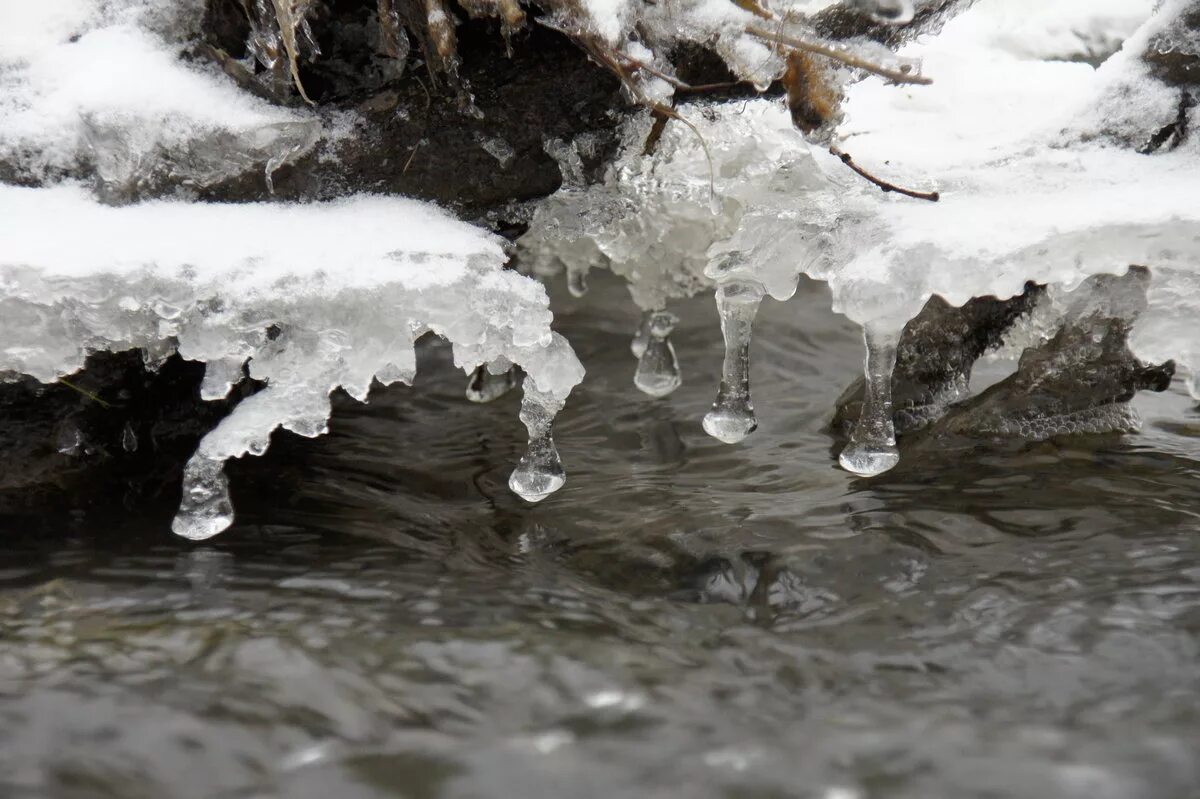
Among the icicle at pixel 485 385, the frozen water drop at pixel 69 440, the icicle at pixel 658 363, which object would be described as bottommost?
the frozen water drop at pixel 69 440

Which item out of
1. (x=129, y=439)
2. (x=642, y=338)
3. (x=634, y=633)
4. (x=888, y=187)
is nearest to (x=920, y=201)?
(x=888, y=187)

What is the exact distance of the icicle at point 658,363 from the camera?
392cm

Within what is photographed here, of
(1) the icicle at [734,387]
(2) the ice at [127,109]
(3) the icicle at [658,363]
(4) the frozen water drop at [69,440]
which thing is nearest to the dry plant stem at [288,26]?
(2) the ice at [127,109]

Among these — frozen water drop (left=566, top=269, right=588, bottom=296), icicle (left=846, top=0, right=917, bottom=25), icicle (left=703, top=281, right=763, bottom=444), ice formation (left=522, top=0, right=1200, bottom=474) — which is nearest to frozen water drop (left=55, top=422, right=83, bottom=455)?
ice formation (left=522, top=0, right=1200, bottom=474)

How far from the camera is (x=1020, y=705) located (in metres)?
1.94

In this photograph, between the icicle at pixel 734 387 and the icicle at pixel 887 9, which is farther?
the icicle at pixel 734 387

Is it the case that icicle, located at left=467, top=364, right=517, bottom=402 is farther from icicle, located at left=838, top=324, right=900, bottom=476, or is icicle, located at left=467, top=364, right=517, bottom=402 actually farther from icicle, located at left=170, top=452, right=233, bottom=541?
icicle, located at left=838, top=324, right=900, bottom=476

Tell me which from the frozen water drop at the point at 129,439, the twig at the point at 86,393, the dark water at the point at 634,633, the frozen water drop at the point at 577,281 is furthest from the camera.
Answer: the frozen water drop at the point at 577,281

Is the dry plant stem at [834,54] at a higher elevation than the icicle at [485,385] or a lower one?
higher

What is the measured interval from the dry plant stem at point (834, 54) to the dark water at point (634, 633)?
3.43ft

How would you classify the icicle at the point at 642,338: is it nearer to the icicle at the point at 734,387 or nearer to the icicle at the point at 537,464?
the icicle at the point at 734,387

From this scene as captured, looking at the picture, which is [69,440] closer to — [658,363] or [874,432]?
[658,363]

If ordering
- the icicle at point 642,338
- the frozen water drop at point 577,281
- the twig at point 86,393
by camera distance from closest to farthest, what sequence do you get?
the twig at point 86,393
the icicle at point 642,338
the frozen water drop at point 577,281

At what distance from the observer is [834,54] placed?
265 cm
